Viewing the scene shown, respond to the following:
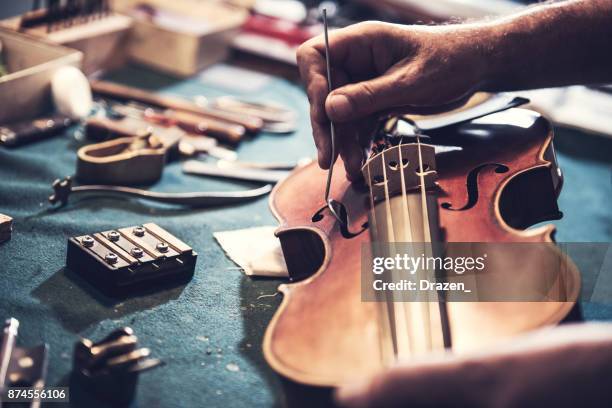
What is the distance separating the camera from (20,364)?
2.38 ft

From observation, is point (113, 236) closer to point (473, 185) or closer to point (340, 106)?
point (340, 106)

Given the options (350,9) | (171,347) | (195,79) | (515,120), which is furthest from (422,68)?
(350,9)

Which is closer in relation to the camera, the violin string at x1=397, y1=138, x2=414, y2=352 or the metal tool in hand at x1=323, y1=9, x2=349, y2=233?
the violin string at x1=397, y1=138, x2=414, y2=352

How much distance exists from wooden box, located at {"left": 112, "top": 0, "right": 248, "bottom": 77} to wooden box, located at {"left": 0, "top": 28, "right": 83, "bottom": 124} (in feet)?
1.30

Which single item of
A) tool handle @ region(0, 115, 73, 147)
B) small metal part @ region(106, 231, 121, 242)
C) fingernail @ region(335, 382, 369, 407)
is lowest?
tool handle @ region(0, 115, 73, 147)

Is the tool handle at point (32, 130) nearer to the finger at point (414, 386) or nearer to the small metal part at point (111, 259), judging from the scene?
the small metal part at point (111, 259)

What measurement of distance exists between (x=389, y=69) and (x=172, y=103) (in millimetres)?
735

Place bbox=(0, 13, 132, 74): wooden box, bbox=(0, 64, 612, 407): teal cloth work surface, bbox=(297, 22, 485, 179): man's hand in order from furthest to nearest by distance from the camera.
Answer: bbox=(0, 13, 132, 74): wooden box < bbox=(297, 22, 485, 179): man's hand < bbox=(0, 64, 612, 407): teal cloth work surface

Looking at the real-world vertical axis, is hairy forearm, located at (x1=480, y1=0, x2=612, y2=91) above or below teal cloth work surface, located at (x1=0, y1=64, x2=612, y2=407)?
above

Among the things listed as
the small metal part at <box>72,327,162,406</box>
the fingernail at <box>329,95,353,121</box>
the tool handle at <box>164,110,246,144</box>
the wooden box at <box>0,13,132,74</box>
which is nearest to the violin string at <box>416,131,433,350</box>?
the fingernail at <box>329,95,353,121</box>

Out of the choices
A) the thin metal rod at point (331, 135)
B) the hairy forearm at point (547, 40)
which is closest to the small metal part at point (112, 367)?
the thin metal rod at point (331, 135)

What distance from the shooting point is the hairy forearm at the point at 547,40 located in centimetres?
109

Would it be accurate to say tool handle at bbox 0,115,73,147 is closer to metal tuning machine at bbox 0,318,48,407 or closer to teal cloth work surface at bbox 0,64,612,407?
teal cloth work surface at bbox 0,64,612,407

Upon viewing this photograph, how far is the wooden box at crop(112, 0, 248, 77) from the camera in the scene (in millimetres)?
1917
